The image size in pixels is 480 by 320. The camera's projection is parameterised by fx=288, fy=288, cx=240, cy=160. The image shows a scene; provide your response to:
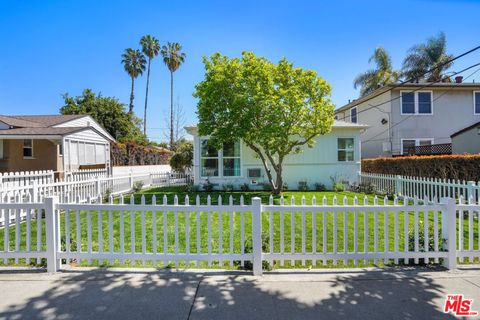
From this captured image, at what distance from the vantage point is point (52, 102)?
3734 centimetres

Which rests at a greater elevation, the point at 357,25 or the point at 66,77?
the point at 66,77

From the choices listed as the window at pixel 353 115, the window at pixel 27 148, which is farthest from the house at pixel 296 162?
the window at pixel 27 148

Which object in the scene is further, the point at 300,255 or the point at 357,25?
the point at 357,25

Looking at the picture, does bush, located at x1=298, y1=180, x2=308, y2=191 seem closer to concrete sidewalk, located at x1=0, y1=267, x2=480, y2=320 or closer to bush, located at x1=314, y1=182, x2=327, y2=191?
bush, located at x1=314, y1=182, x2=327, y2=191

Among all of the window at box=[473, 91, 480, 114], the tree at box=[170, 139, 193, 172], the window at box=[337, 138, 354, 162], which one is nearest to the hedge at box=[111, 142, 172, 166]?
the tree at box=[170, 139, 193, 172]

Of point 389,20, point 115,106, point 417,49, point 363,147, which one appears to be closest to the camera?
point 389,20

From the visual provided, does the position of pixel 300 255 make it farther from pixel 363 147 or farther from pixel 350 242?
pixel 363 147

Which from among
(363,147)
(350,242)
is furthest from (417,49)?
(350,242)

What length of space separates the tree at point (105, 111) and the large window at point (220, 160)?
74.1ft

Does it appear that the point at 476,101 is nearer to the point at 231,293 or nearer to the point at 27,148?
the point at 231,293

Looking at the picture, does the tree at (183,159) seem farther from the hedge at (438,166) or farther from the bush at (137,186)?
the hedge at (438,166)

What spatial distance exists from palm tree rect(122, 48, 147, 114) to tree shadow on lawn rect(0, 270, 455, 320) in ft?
126

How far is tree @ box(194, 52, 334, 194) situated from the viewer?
1115cm

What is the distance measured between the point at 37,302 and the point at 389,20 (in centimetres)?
1125
